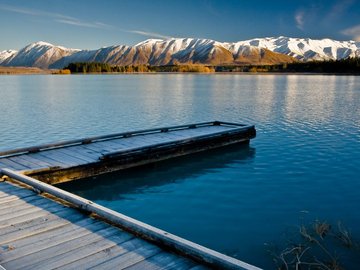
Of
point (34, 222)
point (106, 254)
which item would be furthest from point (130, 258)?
point (34, 222)

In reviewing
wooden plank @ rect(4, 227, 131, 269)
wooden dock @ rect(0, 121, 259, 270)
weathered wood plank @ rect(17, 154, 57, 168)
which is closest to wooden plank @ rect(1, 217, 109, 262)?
wooden dock @ rect(0, 121, 259, 270)

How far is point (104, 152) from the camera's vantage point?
15.7m

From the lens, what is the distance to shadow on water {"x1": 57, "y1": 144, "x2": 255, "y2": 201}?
13805 mm

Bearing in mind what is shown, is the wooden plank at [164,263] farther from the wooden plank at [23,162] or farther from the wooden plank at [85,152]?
the wooden plank at [85,152]

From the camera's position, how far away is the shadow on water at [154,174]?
13805mm

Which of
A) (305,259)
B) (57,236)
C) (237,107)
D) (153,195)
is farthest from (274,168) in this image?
(237,107)

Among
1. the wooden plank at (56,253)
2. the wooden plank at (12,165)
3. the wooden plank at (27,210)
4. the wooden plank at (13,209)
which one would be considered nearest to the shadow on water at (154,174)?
the wooden plank at (12,165)

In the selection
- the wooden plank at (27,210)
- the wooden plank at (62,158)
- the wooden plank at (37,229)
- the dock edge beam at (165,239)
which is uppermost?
the dock edge beam at (165,239)

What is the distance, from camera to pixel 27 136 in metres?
24.0

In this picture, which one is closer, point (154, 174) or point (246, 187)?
point (246, 187)

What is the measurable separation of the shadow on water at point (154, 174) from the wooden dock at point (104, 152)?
442 millimetres

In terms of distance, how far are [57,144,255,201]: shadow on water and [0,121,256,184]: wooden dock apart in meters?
0.44

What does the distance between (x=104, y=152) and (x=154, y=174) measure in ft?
7.60

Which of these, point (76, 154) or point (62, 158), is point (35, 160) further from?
point (76, 154)
